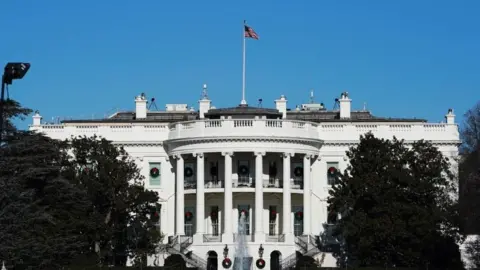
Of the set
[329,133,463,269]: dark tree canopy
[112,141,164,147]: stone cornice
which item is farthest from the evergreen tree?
[329,133,463,269]: dark tree canopy

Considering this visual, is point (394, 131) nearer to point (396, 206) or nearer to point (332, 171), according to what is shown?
point (332, 171)

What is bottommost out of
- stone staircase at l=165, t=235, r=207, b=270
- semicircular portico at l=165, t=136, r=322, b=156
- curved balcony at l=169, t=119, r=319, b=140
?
stone staircase at l=165, t=235, r=207, b=270

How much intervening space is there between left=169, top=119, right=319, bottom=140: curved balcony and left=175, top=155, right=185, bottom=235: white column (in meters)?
2.30

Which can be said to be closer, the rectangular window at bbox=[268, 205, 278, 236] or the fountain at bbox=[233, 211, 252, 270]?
the fountain at bbox=[233, 211, 252, 270]

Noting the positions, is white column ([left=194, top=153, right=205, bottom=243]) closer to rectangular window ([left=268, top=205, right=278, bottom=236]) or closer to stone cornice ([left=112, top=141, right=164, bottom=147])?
stone cornice ([left=112, top=141, right=164, bottom=147])

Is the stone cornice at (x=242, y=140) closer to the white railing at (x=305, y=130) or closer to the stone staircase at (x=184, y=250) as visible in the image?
the white railing at (x=305, y=130)

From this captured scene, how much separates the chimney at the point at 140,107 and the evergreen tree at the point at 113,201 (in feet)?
→ 47.2

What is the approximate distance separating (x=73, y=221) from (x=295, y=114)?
27.6 meters

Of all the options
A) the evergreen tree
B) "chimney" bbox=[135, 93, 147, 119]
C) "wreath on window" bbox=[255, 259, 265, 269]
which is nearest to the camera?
the evergreen tree

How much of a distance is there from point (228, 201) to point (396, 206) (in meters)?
15.8

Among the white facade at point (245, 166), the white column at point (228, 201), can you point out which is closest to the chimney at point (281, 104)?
the white facade at point (245, 166)

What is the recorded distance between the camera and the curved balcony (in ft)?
296

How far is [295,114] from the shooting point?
100 metres

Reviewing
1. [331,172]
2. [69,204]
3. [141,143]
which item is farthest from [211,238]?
[69,204]
